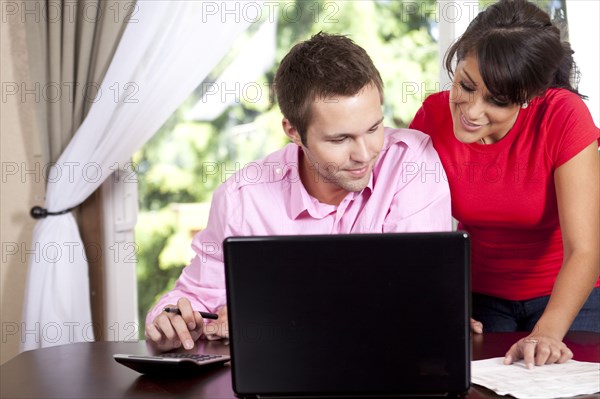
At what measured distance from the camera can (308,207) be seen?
6.17 ft

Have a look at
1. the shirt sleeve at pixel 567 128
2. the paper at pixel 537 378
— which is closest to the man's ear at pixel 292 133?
the shirt sleeve at pixel 567 128

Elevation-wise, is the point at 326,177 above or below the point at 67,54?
below

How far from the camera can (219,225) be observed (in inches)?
75.9

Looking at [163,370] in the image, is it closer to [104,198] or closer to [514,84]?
[514,84]

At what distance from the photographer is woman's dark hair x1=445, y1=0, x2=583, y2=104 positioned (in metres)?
1.72

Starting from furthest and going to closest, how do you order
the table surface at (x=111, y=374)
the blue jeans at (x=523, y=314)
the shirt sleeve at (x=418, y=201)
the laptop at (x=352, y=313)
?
the blue jeans at (x=523, y=314) < the shirt sleeve at (x=418, y=201) < the table surface at (x=111, y=374) < the laptop at (x=352, y=313)

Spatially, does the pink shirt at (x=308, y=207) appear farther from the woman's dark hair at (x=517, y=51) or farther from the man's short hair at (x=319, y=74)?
the woman's dark hair at (x=517, y=51)

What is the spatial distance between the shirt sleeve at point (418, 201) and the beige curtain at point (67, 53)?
146cm

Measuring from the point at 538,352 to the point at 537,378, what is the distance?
0.36 ft

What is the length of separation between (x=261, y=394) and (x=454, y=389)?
0.90 ft

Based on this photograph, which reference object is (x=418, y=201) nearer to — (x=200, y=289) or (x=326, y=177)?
(x=326, y=177)

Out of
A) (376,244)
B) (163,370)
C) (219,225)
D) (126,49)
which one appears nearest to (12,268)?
(126,49)

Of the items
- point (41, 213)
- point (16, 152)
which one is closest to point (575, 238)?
point (41, 213)

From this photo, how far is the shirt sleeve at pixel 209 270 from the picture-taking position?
6.08 feet
